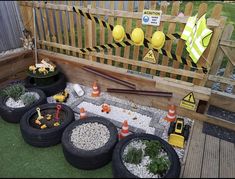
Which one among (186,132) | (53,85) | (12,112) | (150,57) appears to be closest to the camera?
(186,132)

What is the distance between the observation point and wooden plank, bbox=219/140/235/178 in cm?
289

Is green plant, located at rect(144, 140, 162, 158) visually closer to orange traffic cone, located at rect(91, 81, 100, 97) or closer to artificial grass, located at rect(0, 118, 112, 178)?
artificial grass, located at rect(0, 118, 112, 178)

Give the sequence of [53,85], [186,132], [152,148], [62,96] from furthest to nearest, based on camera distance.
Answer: [53,85]
[62,96]
[186,132]
[152,148]

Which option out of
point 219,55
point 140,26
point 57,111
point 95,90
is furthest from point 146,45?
point 57,111

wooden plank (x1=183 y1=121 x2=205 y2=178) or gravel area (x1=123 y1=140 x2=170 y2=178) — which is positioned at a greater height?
gravel area (x1=123 y1=140 x2=170 y2=178)

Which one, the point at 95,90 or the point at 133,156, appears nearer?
the point at 133,156

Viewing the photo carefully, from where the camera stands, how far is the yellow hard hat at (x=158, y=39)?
3629mm

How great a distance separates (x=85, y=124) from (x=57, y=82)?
5.72 feet

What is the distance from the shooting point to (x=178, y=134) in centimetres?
340

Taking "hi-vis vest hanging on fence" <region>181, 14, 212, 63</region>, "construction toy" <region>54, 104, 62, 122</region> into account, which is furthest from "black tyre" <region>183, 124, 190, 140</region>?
"construction toy" <region>54, 104, 62, 122</region>

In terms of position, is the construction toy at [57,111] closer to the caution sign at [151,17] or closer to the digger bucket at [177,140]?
the digger bucket at [177,140]

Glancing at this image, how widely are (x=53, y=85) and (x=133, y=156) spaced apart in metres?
2.75

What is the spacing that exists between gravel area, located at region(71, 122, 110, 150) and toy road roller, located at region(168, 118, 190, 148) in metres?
1.10

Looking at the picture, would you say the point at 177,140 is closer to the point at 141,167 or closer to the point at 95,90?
the point at 141,167
